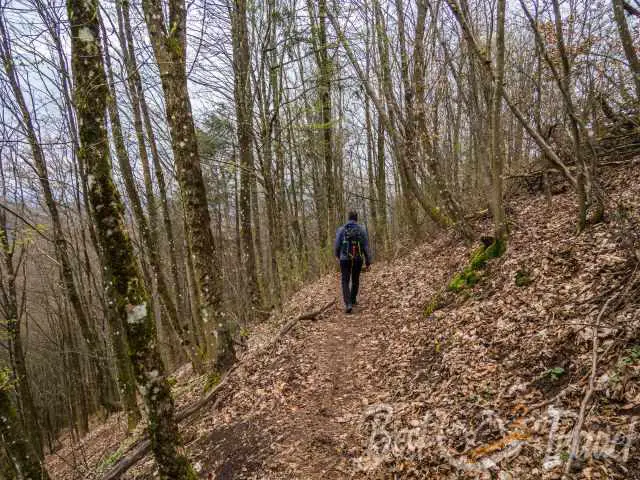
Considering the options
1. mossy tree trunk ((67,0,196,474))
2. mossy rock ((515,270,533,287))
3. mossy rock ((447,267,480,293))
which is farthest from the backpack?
mossy tree trunk ((67,0,196,474))

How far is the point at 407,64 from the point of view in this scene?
432 inches

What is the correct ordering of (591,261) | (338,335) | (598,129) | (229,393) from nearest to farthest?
(591,261)
(229,393)
(338,335)
(598,129)

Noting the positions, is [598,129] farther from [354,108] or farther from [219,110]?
[354,108]

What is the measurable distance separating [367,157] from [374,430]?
16598 mm

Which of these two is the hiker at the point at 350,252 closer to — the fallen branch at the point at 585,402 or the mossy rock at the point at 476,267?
the mossy rock at the point at 476,267

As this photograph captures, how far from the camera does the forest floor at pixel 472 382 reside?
9.86 feet

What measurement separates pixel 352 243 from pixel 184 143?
418 cm

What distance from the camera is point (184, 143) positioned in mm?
6516

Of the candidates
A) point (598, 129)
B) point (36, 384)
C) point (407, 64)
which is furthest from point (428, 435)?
point (36, 384)

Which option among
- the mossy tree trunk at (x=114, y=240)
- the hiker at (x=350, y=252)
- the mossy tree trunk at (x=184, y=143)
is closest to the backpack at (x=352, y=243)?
the hiker at (x=350, y=252)

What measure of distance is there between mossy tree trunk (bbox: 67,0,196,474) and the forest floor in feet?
3.49

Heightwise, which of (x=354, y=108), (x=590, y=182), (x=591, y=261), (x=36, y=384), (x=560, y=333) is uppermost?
(x=354, y=108)

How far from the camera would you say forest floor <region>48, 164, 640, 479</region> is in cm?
301

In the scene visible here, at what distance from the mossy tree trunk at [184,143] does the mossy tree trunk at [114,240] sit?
2.40 m
